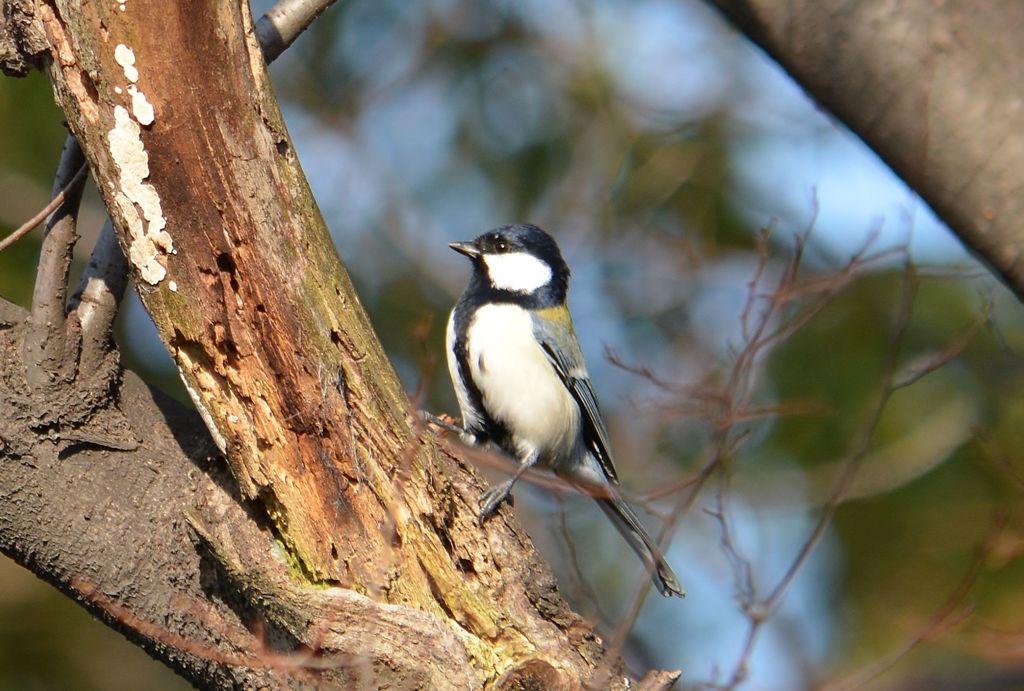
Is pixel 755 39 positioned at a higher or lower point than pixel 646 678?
higher

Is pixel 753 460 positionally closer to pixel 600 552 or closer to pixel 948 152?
pixel 600 552

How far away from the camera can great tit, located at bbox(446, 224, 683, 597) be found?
3949mm

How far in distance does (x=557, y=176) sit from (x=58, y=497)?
201 inches

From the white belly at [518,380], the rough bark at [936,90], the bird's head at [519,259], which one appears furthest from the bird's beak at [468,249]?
the rough bark at [936,90]

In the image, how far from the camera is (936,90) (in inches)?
78.4

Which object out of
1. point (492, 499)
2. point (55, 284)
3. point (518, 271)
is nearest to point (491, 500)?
point (492, 499)

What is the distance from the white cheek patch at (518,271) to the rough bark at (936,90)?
86.0 inches

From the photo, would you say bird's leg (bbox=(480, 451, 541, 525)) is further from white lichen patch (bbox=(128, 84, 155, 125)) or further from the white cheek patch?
the white cheek patch

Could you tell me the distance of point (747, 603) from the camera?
2.80 meters

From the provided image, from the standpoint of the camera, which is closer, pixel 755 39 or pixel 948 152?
pixel 948 152

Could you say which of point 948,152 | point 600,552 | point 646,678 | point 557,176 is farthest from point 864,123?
point 557,176

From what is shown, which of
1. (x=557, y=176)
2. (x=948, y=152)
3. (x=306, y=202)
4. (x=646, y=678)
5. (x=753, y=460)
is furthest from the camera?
(x=557, y=176)

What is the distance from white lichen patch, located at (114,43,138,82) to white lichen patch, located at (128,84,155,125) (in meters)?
0.02

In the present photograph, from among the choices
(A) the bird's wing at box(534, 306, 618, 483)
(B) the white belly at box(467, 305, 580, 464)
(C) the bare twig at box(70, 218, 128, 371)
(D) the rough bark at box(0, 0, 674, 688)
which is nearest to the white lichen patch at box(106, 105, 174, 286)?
Answer: (D) the rough bark at box(0, 0, 674, 688)
